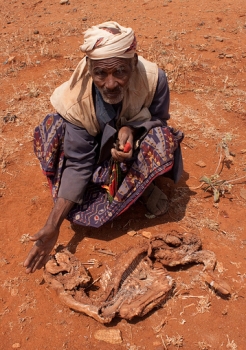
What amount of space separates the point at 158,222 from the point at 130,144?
74 centimetres

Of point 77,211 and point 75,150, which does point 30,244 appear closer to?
point 77,211

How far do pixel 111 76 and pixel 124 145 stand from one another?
0.48 meters

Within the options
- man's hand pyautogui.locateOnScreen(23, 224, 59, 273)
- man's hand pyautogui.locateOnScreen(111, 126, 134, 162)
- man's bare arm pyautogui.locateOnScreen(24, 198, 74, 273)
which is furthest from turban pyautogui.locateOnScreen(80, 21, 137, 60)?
man's hand pyautogui.locateOnScreen(23, 224, 59, 273)

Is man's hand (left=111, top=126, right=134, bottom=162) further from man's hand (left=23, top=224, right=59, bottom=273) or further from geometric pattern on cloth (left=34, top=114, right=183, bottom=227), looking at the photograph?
man's hand (left=23, top=224, right=59, bottom=273)

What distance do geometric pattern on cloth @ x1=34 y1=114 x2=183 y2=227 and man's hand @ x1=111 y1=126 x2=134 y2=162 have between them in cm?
12

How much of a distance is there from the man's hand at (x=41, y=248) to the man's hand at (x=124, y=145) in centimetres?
66

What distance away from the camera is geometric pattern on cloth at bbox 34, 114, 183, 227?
264cm

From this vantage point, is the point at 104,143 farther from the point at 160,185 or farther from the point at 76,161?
the point at 160,185

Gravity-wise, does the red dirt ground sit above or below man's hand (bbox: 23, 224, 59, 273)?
below

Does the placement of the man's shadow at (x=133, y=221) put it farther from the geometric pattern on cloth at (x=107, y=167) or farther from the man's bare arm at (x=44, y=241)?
the man's bare arm at (x=44, y=241)

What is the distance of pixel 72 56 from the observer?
548 cm

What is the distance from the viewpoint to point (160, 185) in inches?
129

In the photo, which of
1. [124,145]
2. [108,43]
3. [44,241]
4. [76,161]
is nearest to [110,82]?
[108,43]

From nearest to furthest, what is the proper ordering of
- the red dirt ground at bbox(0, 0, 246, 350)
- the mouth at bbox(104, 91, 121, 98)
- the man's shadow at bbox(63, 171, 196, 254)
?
the red dirt ground at bbox(0, 0, 246, 350) → the mouth at bbox(104, 91, 121, 98) → the man's shadow at bbox(63, 171, 196, 254)
